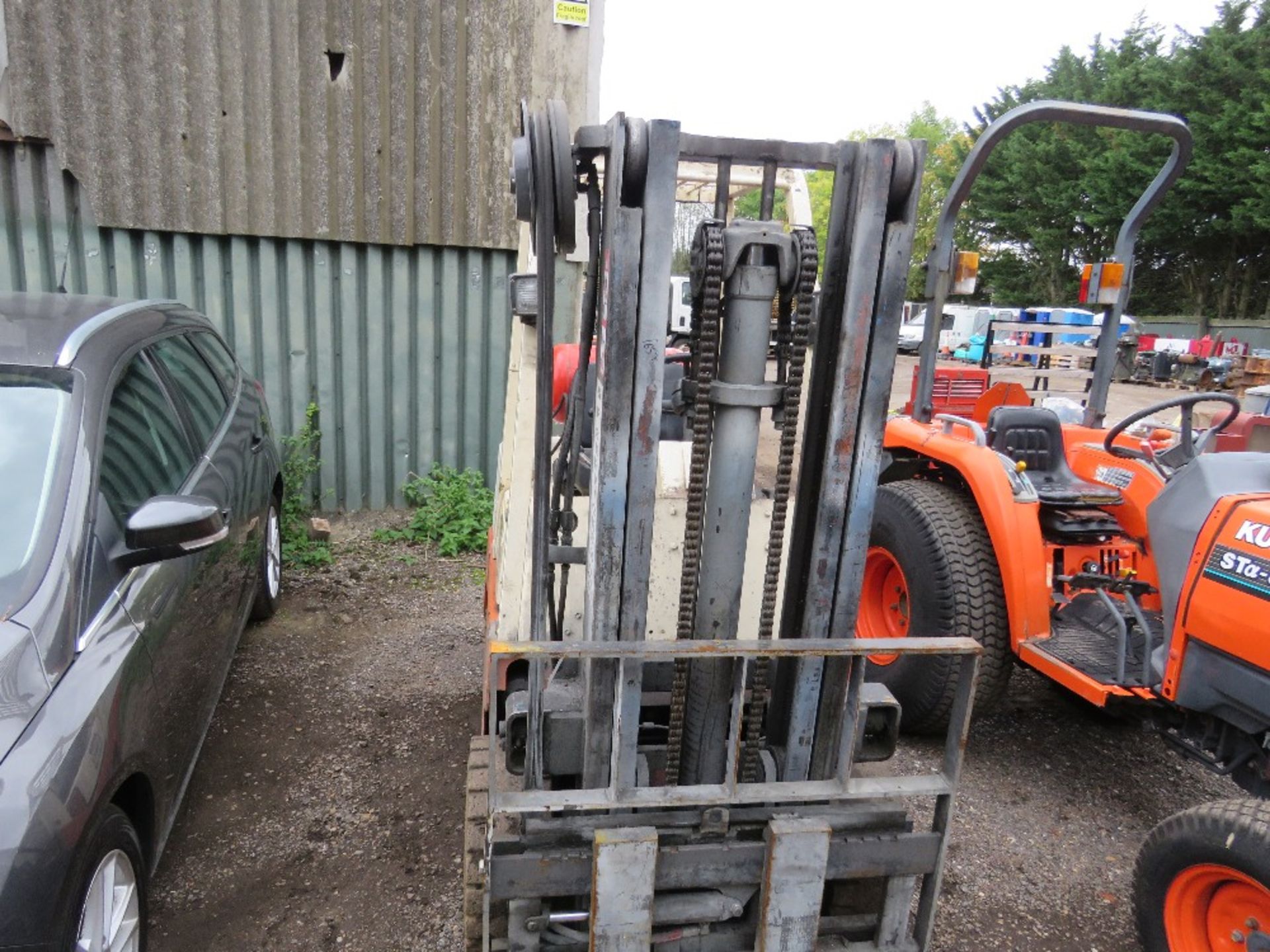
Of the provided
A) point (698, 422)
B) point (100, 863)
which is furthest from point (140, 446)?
point (698, 422)

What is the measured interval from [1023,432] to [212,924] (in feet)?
12.8

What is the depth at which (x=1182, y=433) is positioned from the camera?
3902mm

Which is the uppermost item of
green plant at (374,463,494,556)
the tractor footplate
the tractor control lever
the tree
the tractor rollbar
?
the tree

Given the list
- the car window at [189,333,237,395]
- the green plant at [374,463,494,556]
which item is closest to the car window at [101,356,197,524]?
the car window at [189,333,237,395]

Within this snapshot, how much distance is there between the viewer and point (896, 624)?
4.34 meters

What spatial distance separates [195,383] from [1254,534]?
3960 millimetres

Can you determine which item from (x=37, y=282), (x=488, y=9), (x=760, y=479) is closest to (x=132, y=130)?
(x=37, y=282)

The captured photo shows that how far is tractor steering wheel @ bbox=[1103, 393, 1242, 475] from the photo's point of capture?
3600 millimetres

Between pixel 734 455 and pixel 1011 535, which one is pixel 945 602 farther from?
pixel 734 455

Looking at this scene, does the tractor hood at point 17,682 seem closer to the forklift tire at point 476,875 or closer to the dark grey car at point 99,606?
the dark grey car at point 99,606

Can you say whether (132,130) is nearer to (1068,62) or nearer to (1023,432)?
(1023,432)

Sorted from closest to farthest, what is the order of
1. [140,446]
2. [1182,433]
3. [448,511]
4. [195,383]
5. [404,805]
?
[140,446]
[404,805]
[195,383]
[1182,433]
[448,511]

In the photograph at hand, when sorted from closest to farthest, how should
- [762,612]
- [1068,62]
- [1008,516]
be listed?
[762,612], [1008,516], [1068,62]

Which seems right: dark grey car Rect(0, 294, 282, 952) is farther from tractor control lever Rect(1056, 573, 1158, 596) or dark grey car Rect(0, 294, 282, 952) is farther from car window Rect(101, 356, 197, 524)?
tractor control lever Rect(1056, 573, 1158, 596)
